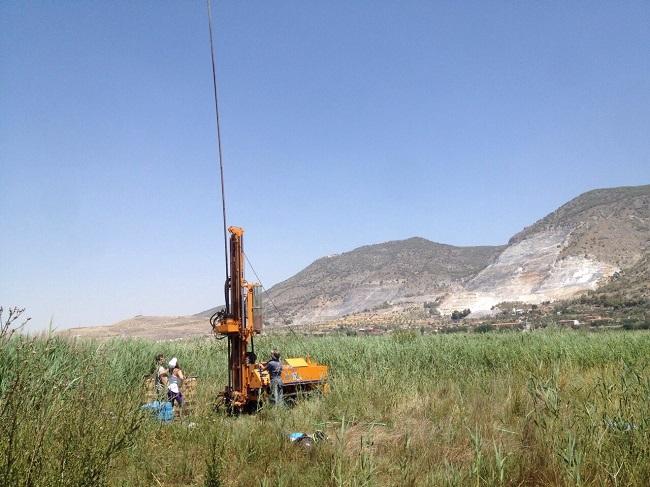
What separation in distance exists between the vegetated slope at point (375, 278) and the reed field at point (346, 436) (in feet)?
229

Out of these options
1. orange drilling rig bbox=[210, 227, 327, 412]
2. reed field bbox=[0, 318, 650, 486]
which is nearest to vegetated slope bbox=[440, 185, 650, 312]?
orange drilling rig bbox=[210, 227, 327, 412]

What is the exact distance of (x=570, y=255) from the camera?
6397 centimetres

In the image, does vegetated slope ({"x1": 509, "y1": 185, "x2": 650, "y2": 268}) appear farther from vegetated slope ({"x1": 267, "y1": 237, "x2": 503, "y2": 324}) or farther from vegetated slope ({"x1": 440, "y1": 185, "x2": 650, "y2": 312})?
vegetated slope ({"x1": 267, "y1": 237, "x2": 503, "y2": 324})

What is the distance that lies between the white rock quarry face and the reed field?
174 feet

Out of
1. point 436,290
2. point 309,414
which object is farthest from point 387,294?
point 309,414

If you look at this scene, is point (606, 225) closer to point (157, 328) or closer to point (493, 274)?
point (493, 274)

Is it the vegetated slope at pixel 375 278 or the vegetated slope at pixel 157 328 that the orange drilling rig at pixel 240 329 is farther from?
the vegetated slope at pixel 375 278

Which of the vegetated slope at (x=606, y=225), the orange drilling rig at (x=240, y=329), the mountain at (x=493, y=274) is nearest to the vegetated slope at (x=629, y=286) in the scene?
the mountain at (x=493, y=274)

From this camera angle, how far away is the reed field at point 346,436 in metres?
3.65

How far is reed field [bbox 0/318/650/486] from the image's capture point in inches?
144

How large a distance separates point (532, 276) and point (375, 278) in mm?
38590

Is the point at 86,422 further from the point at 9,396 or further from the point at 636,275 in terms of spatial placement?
the point at 636,275

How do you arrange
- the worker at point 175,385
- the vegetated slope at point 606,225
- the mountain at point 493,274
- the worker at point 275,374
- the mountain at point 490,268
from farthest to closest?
the vegetated slope at point 606,225 < the mountain at point 490,268 < the mountain at point 493,274 < the worker at point 275,374 < the worker at point 175,385

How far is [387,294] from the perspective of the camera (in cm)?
8950
